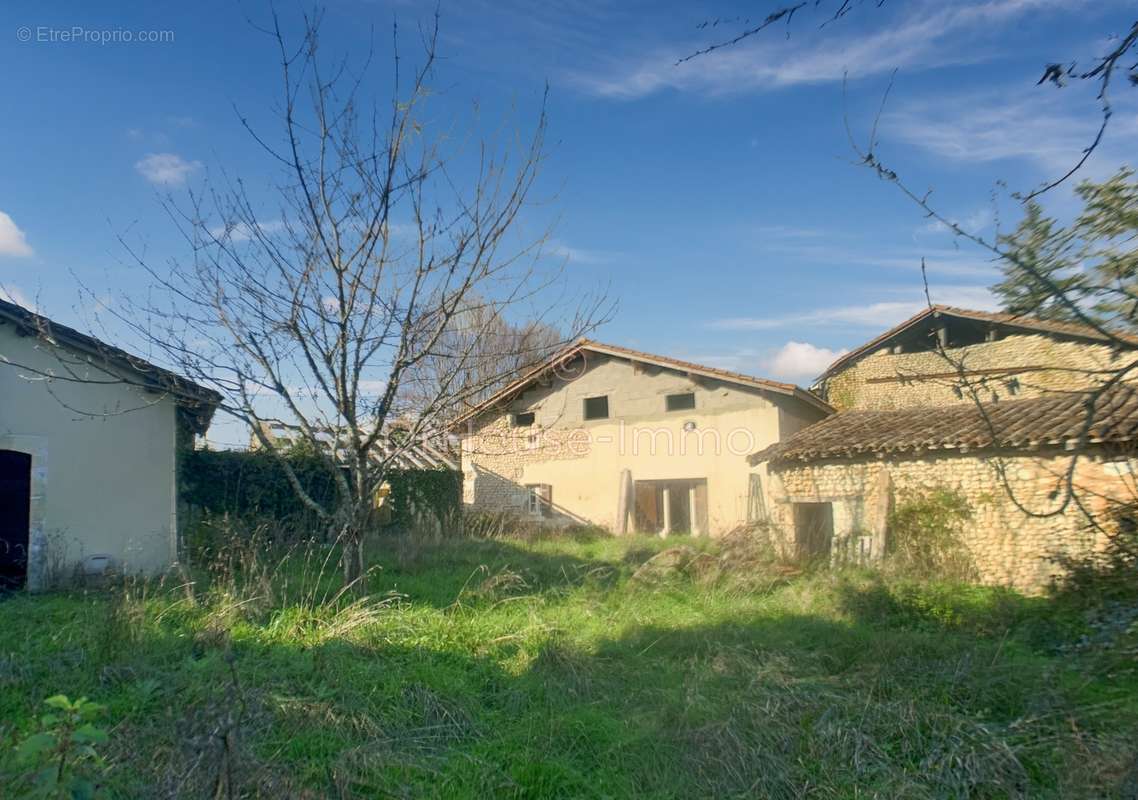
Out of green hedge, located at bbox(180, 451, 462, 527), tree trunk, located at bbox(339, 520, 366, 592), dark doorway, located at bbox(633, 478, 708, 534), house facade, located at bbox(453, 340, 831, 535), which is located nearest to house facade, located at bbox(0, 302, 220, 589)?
green hedge, located at bbox(180, 451, 462, 527)

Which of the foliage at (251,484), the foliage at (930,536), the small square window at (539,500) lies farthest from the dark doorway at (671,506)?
the foliage at (930,536)

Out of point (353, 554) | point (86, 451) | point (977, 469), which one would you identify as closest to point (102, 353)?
point (86, 451)

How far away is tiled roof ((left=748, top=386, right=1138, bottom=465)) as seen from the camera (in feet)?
33.5

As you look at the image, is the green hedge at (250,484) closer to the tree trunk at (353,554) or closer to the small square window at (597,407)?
the tree trunk at (353,554)

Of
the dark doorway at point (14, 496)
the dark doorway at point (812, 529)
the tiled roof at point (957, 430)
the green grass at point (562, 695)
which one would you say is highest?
the tiled roof at point (957, 430)

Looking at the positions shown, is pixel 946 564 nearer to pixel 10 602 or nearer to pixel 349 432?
pixel 349 432

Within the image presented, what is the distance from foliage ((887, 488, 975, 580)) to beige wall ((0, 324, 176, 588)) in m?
10.2

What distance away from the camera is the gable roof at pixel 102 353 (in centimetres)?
832

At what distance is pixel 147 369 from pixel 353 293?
3315 millimetres

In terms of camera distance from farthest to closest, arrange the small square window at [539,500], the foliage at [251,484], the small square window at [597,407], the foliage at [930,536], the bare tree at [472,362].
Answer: the small square window at [539,500] → the small square window at [597,407] → the foliage at [251,484] → the foliage at [930,536] → the bare tree at [472,362]

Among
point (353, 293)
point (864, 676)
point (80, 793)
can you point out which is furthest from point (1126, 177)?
point (353, 293)

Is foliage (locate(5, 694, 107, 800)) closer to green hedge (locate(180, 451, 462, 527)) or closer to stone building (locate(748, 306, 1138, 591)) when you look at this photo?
stone building (locate(748, 306, 1138, 591))

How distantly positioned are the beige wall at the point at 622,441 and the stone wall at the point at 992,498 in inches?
112

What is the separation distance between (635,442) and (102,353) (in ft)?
39.8
